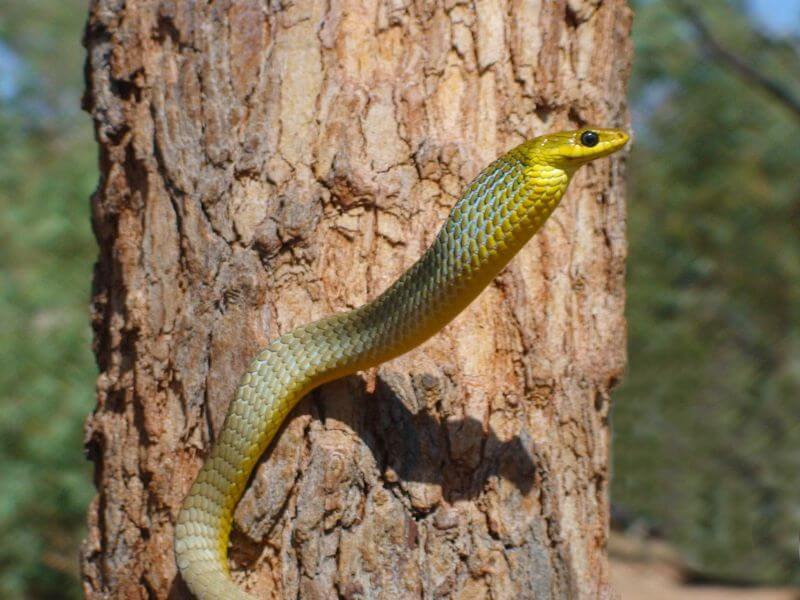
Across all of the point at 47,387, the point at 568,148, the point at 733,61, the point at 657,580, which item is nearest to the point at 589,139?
the point at 568,148

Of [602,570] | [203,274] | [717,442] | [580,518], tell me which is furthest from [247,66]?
[717,442]

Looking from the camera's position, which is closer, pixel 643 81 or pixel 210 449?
pixel 210 449

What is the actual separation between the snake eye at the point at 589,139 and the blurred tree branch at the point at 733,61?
5.95 metres

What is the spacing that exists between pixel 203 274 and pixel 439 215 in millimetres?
687

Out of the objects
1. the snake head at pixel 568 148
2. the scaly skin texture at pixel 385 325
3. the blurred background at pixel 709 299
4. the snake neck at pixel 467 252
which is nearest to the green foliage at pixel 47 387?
the blurred background at pixel 709 299

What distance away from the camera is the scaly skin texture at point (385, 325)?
228 cm

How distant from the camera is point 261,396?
2400mm

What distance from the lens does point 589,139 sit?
236 centimetres

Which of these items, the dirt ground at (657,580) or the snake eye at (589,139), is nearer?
the snake eye at (589,139)

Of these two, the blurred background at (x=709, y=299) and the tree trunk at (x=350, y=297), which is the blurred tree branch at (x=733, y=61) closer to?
the blurred background at (x=709, y=299)

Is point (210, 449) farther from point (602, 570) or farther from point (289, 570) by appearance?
point (602, 570)

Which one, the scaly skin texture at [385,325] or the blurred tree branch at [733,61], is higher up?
the blurred tree branch at [733,61]

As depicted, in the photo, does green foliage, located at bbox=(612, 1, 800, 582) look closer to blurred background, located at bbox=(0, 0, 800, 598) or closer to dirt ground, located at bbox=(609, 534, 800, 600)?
blurred background, located at bbox=(0, 0, 800, 598)

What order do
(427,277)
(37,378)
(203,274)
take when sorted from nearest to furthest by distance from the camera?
(427,277)
(203,274)
(37,378)
